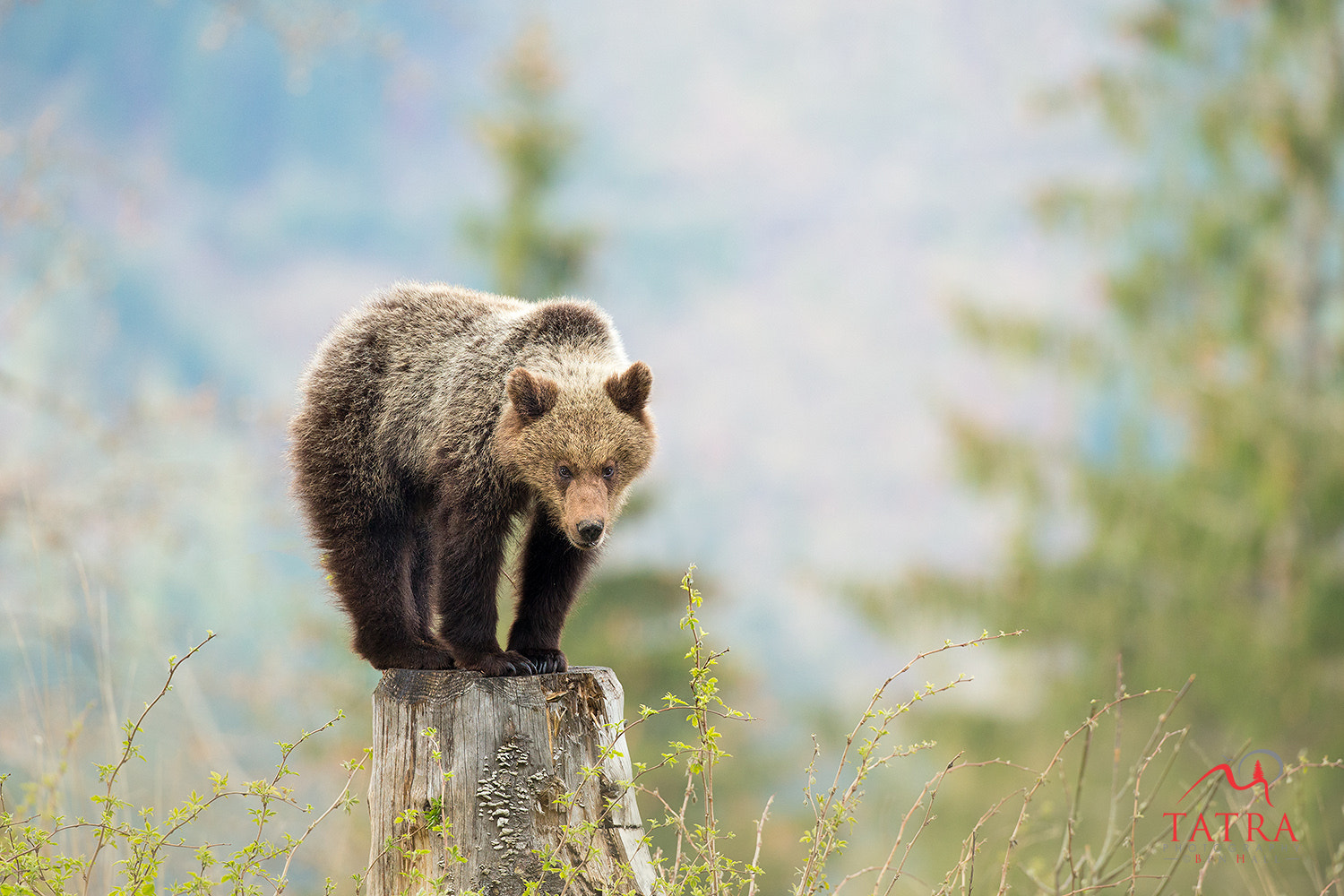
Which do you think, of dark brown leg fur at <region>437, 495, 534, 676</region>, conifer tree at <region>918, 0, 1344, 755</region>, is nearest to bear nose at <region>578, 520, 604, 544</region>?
dark brown leg fur at <region>437, 495, 534, 676</region>

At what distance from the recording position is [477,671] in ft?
12.5

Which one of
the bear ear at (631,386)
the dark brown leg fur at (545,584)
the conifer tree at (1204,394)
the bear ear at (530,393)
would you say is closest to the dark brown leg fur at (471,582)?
the dark brown leg fur at (545,584)

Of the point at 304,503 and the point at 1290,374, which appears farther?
the point at 1290,374

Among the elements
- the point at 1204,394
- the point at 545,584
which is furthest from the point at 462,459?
the point at 1204,394

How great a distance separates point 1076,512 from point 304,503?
9.90m

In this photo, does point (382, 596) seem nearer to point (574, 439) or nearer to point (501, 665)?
point (501, 665)

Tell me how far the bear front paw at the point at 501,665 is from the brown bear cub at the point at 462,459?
0.7 inches

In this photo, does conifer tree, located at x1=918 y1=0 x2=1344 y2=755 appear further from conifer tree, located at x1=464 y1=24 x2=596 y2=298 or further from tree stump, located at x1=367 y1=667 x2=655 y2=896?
tree stump, located at x1=367 y1=667 x2=655 y2=896

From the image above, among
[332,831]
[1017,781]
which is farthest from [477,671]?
[1017,781]

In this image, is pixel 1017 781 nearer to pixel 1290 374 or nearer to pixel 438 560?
pixel 1290 374

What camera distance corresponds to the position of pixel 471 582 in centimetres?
398

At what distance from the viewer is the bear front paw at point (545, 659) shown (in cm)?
397

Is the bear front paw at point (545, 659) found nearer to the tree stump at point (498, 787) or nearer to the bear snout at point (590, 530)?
the tree stump at point (498, 787)

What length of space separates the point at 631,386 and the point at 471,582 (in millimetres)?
898
